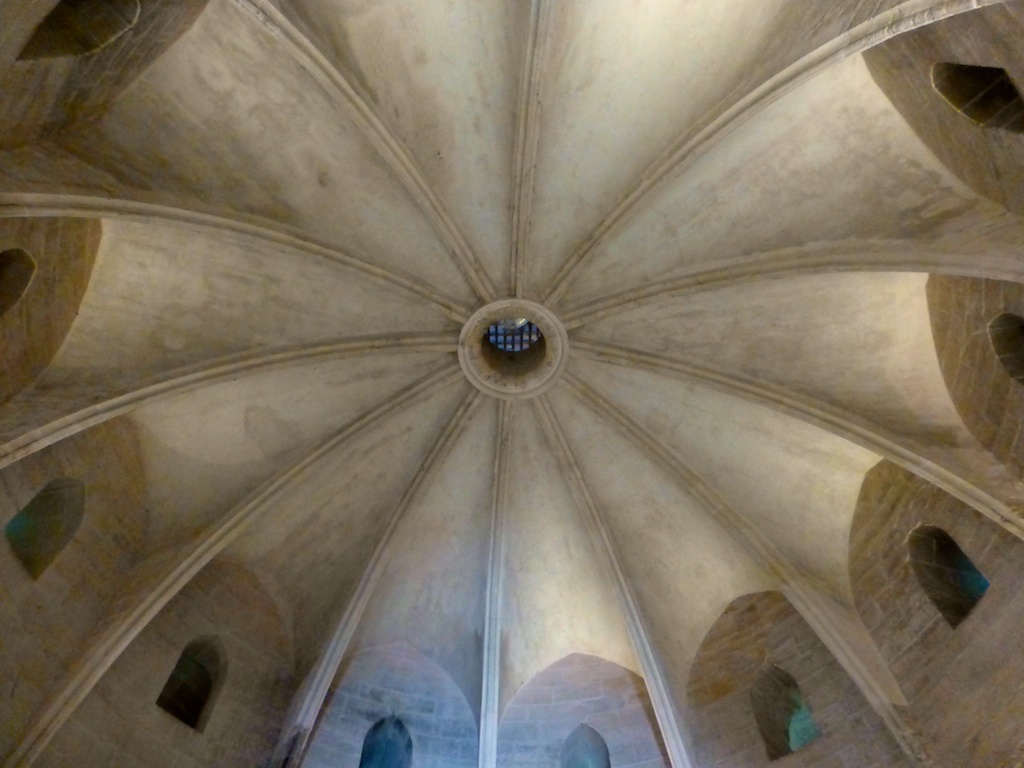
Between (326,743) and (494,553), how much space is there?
334cm

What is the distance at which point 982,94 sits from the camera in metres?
8.39

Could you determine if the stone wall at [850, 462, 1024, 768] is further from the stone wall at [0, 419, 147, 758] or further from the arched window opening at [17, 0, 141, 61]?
the arched window opening at [17, 0, 141, 61]

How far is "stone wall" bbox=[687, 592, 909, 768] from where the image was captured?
9.77 meters

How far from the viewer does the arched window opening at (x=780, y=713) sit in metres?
10.4

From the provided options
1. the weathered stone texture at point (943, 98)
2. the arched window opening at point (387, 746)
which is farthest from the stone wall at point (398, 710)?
the weathered stone texture at point (943, 98)

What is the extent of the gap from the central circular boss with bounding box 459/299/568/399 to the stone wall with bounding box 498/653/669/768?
3.78m

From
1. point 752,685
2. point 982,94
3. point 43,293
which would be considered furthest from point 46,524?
point 982,94

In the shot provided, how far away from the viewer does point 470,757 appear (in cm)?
1132

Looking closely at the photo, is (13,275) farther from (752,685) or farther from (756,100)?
(752,685)

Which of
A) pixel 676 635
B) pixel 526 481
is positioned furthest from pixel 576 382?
pixel 676 635

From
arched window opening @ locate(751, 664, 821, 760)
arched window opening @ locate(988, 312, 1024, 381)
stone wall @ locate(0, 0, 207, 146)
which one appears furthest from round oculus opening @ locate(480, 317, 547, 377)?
arched window opening @ locate(988, 312, 1024, 381)

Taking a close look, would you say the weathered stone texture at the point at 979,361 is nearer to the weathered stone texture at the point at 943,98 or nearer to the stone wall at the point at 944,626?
the stone wall at the point at 944,626

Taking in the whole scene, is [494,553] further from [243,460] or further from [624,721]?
[243,460]

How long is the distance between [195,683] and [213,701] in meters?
0.37
